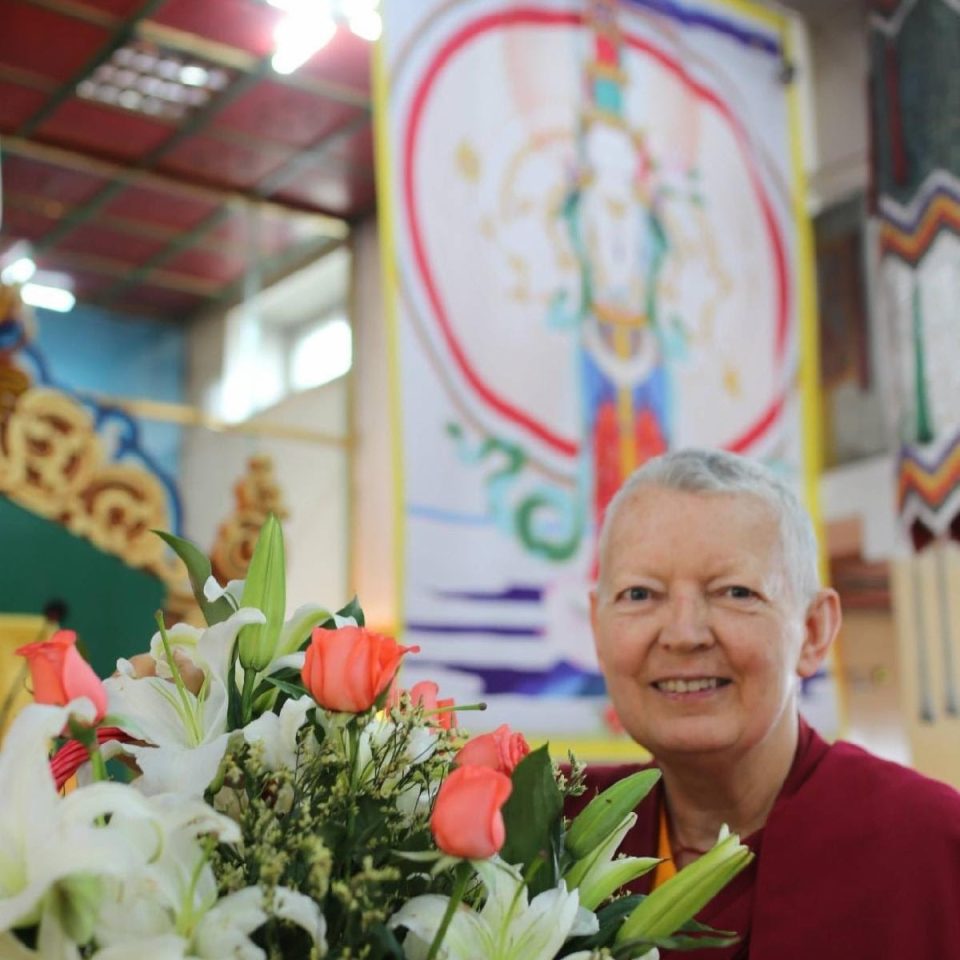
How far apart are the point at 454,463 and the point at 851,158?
4.55 meters

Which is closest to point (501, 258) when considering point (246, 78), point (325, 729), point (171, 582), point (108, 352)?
point (171, 582)

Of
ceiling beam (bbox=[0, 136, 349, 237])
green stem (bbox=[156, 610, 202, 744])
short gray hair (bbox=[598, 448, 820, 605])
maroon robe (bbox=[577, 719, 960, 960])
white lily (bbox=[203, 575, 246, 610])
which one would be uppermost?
ceiling beam (bbox=[0, 136, 349, 237])

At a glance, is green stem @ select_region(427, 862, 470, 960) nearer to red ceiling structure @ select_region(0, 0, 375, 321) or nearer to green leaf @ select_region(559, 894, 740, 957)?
green leaf @ select_region(559, 894, 740, 957)

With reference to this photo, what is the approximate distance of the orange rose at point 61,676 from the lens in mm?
683

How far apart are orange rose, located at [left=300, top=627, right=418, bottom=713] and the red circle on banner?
2.73m

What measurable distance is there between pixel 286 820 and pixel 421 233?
9.21 feet

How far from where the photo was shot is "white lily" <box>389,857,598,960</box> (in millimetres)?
704

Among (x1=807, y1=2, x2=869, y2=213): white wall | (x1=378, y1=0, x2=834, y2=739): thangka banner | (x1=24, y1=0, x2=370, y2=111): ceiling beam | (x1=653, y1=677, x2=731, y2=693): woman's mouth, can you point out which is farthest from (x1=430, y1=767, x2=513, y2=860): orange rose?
(x1=807, y1=2, x2=869, y2=213): white wall

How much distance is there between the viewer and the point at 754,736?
1479mm

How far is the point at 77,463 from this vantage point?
9.79 feet

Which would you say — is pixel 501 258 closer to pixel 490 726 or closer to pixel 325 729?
pixel 490 726

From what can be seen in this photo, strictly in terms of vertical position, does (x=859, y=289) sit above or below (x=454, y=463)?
above

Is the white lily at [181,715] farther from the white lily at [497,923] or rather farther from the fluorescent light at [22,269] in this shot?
the fluorescent light at [22,269]

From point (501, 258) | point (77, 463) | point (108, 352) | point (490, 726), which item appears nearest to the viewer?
point (77, 463)
